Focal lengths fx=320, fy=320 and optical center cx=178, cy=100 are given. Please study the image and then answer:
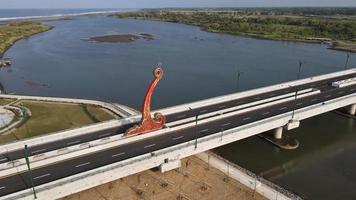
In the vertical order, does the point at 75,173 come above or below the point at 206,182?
above

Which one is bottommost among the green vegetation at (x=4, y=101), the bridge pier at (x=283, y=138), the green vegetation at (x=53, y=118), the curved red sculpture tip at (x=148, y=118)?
the bridge pier at (x=283, y=138)

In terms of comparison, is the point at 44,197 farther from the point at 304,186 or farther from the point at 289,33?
the point at 289,33

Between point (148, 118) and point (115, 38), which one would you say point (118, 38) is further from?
point (148, 118)

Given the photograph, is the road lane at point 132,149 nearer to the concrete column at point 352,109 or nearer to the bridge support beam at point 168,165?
the bridge support beam at point 168,165

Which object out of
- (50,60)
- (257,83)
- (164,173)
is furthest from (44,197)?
(50,60)

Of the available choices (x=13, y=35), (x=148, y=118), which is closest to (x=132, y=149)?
(x=148, y=118)

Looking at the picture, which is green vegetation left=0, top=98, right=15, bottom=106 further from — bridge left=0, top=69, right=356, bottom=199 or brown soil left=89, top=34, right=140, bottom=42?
brown soil left=89, top=34, right=140, bottom=42

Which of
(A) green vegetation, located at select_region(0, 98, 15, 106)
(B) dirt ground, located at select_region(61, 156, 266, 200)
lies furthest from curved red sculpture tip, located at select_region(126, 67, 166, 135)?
(A) green vegetation, located at select_region(0, 98, 15, 106)

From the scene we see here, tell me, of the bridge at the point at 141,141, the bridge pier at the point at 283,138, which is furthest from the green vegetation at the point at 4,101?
the bridge pier at the point at 283,138
